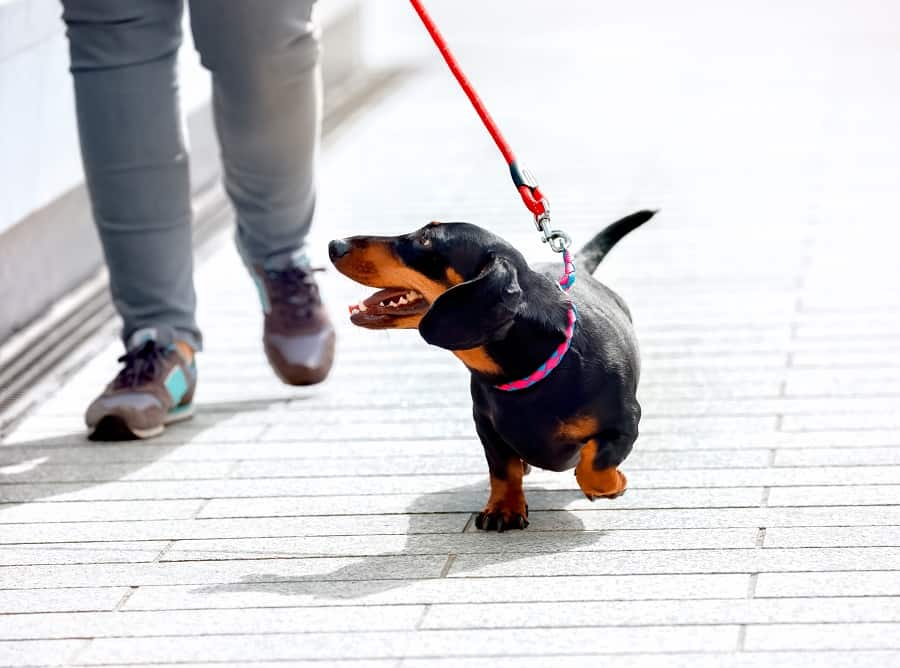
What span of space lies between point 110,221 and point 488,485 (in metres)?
0.98

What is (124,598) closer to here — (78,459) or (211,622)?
(211,622)

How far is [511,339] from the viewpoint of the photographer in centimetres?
241

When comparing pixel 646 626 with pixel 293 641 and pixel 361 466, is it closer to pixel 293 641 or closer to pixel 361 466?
pixel 293 641

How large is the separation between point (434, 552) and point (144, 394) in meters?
0.89

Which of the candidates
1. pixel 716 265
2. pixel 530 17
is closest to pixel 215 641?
pixel 716 265

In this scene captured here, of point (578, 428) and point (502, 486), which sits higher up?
point (578, 428)

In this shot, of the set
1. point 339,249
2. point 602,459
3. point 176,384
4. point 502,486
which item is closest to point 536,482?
point 502,486

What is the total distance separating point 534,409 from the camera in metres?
2.45

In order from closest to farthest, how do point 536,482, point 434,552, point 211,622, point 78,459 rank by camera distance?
point 211,622 < point 434,552 < point 536,482 < point 78,459

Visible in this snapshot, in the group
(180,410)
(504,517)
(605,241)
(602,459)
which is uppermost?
(605,241)

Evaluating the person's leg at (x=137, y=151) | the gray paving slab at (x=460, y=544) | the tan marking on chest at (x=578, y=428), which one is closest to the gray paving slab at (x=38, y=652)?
the gray paving slab at (x=460, y=544)

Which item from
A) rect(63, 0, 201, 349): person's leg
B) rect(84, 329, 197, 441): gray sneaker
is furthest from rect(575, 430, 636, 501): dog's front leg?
rect(63, 0, 201, 349): person's leg

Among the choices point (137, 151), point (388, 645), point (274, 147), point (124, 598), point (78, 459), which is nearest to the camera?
point (388, 645)

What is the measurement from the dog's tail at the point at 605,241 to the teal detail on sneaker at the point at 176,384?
0.84 meters
